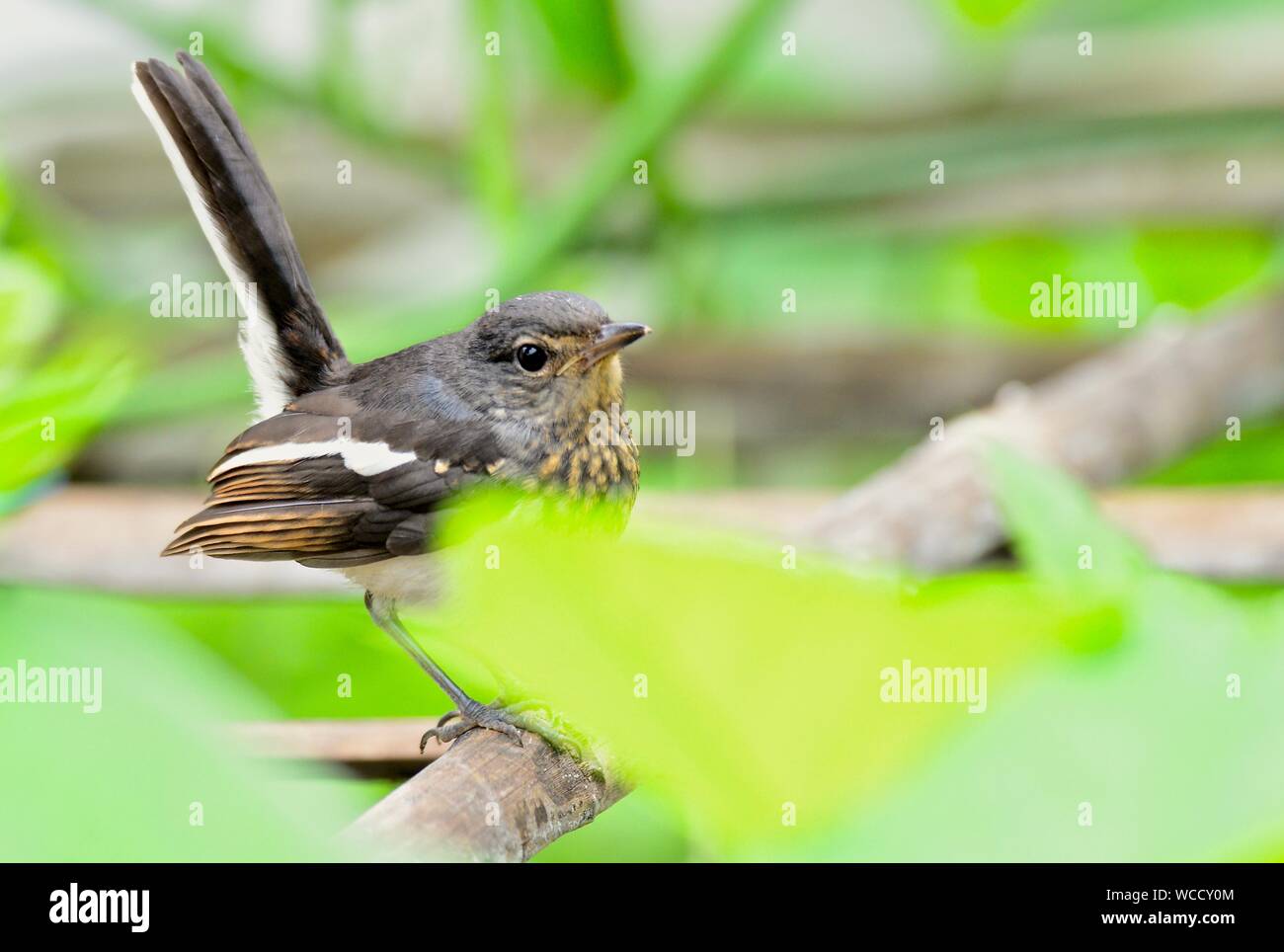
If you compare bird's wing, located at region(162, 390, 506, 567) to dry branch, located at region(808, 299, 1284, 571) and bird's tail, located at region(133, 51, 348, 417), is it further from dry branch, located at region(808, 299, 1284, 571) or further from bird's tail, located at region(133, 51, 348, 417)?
dry branch, located at region(808, 299, 1284, 571)

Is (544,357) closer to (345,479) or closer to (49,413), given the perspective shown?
(345,479)

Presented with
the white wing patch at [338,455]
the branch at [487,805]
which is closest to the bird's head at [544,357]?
the white wing patch at [338,455]

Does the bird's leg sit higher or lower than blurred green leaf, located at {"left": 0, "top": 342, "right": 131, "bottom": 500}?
lower

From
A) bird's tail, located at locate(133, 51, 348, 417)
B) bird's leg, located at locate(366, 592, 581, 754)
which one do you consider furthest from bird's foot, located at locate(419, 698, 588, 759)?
bird's tail, located at locate(133, 51, 348, 417)

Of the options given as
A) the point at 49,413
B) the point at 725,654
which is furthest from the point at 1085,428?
the point at 725,654

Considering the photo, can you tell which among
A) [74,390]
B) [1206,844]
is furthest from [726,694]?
[74,390]

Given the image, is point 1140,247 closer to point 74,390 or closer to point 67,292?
point 67,292

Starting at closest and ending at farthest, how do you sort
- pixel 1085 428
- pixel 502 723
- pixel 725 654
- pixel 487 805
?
pixel 725 654 < pixel 487 805 < pixel 502 723 < pixel 1085 428
